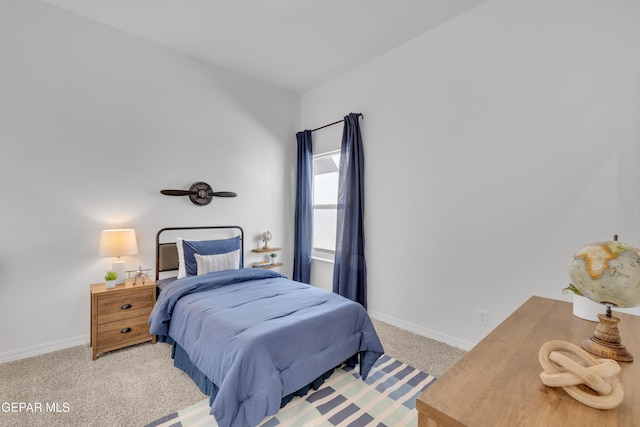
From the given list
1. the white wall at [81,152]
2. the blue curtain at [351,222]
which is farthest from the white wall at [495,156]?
the white wall at [81,152]

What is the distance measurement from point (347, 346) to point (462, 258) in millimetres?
1366

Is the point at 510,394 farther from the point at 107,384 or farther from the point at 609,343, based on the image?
the point at 107,384

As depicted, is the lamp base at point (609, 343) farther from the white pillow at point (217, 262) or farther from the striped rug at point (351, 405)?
the white pillow at point (217, 262)

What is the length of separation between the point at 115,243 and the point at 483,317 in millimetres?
3335

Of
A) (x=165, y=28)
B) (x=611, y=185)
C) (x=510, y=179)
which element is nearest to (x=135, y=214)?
(x=165, y=28)

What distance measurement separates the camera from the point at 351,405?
6.12ft

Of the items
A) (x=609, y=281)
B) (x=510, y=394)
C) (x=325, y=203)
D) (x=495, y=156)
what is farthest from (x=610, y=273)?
(x=325, y=203)

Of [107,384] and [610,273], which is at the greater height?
[610,273]

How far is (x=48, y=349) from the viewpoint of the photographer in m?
2.53

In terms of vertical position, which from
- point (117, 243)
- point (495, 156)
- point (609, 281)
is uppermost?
point (495, 156)

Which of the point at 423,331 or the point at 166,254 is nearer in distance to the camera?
the point at 423,331

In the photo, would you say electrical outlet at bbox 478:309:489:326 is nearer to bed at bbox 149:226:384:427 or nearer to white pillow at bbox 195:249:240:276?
bed at bbox 149:226:384:427

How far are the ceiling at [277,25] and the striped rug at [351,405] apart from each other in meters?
3.09

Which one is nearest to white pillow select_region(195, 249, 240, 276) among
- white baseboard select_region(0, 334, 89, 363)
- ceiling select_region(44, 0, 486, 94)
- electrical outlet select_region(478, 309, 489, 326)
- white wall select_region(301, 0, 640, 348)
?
white baseboard select_region(0, 334, 89, 363)
